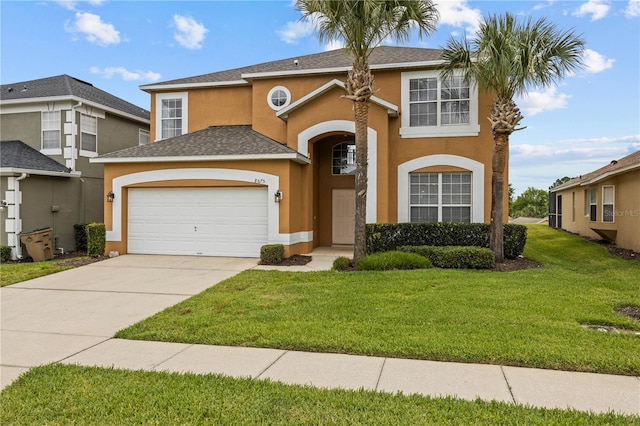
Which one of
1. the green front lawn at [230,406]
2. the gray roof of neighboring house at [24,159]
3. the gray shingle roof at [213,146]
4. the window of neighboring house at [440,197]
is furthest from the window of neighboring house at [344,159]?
the green front lawn at [230,406]

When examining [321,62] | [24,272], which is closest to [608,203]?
[321,62]

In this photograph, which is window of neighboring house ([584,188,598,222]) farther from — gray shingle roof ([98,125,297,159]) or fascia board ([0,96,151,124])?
fascia board ([0,96,151,124])

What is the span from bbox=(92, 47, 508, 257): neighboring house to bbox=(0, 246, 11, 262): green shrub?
387cm

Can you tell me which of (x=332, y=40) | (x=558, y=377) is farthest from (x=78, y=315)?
(x=332, y=40)

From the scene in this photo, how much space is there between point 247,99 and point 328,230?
20.3 ft

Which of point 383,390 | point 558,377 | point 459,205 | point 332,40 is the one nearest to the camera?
point 383,390

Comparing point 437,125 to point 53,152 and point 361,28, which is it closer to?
point 361,28

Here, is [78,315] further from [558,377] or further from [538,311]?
[538,311]

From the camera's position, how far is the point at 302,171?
1442cm

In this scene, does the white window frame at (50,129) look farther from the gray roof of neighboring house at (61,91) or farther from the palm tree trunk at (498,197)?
the palm tree trunk at (498,197)

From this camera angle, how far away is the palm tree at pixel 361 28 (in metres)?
10.4

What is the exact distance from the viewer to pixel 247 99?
16.7 m

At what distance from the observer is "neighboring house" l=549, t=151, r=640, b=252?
48.3ft

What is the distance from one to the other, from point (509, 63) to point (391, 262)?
6041mm
